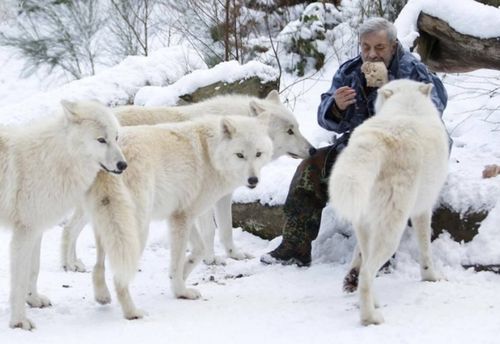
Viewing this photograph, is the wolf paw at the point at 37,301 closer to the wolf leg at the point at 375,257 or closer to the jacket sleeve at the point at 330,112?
the wolf leg at the point at 375,257

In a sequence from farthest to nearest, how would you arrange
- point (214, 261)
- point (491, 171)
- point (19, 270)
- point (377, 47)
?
point (214, 261), point (491, 171), point (377, 47), point (19, 270)

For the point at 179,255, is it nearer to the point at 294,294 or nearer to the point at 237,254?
the point at 294,294

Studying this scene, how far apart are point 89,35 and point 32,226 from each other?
38.3ft

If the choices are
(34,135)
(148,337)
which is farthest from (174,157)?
(148,337)

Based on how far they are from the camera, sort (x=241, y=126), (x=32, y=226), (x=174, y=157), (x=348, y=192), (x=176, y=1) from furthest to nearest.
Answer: (x=176, y=1), (x=241, y=126), (x=174, y=157), (x=32, y=226), (x=348, y=192)

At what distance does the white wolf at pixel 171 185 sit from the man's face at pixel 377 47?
947 mm

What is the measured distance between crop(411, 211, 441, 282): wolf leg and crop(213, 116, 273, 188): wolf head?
1108 millimetres

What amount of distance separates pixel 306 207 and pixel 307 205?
0.02 metres

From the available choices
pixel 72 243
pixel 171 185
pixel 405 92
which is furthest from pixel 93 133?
pixel 405 92

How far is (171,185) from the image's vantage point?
4.14 m

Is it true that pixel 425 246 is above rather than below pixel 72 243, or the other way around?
above

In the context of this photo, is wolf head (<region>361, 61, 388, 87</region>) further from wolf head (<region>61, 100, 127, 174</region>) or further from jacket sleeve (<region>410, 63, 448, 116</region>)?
wolf head (<region>61, 100, 127, 174</region>)

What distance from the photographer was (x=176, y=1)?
11.6 m

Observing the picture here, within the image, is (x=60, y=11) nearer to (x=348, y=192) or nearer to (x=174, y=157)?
(x=174, y=157)
